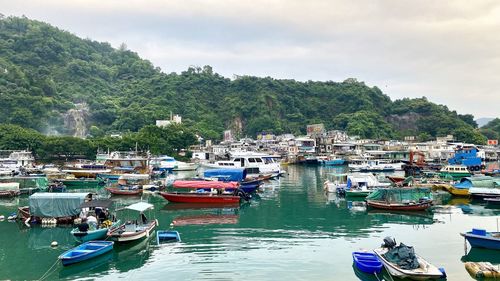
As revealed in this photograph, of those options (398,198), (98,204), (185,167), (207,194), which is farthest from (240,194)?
(185,167)

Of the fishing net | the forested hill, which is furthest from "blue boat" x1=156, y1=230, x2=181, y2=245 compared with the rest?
the forested hill

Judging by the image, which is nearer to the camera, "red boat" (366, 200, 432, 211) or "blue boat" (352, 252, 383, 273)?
"blue boat" (352, 252, 383, 273)

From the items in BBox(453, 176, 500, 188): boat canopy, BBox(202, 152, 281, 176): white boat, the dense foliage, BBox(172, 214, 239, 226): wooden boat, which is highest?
the dense foliage

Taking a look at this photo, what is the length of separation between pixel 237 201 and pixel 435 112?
4742 inches

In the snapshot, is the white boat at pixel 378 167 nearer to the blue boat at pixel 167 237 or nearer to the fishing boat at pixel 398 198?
the fishing boat at pixel 398 198

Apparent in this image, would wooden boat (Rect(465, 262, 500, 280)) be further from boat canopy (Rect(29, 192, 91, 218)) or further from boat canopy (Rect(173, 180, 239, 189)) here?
boat canopy (Rect(29, 192, 91, 218))

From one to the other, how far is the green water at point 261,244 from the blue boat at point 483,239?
1.15ft

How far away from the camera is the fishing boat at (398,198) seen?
1255 inches

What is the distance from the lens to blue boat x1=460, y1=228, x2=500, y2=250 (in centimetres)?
2059

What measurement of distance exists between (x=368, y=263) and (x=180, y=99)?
11977 cm

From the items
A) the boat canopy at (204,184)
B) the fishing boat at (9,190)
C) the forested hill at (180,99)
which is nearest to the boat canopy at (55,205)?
the boat canopy at (204,184)

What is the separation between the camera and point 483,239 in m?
20.7

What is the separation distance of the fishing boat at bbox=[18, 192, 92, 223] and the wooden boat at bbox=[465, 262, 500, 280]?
23117 mm

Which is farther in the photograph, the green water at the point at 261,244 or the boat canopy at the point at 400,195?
the boat canopy at the point at 400,195
